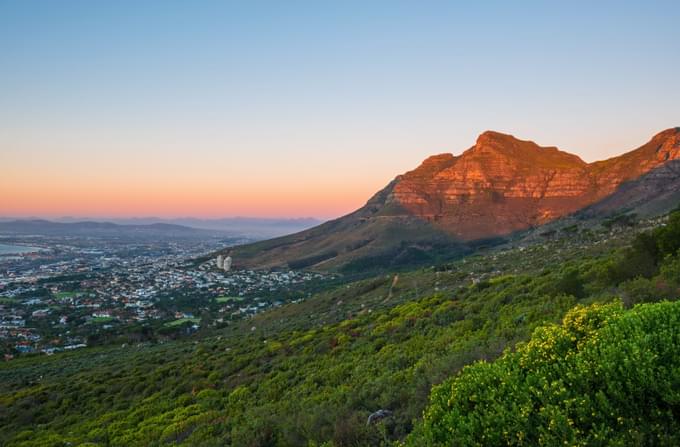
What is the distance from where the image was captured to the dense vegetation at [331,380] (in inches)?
340

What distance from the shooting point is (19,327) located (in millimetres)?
61875

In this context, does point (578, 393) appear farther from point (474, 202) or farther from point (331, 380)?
point (474, 202)

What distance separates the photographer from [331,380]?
43.5 feet

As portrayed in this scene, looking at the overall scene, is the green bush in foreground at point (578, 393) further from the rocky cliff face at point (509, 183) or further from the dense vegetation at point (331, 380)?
the rocky cliff face at point (509, 183)

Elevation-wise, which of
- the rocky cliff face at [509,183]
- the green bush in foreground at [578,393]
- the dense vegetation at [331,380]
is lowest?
the dense vegetation at [331,380]

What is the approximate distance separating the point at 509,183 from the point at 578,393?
147 m

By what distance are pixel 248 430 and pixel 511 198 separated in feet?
448

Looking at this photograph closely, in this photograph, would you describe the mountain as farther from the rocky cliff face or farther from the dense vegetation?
the dense vegetation

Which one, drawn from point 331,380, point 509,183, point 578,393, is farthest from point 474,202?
point 578,393

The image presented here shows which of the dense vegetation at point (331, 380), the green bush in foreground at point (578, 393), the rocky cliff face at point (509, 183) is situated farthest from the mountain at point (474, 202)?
the green bush in foreground at point (578, 393)

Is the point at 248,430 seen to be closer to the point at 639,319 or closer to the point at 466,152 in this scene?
the point at 639,319

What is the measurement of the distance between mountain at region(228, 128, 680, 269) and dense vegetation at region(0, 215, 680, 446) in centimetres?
7904

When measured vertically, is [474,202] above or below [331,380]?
above

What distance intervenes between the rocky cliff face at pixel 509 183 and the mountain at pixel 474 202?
1.00 feet
